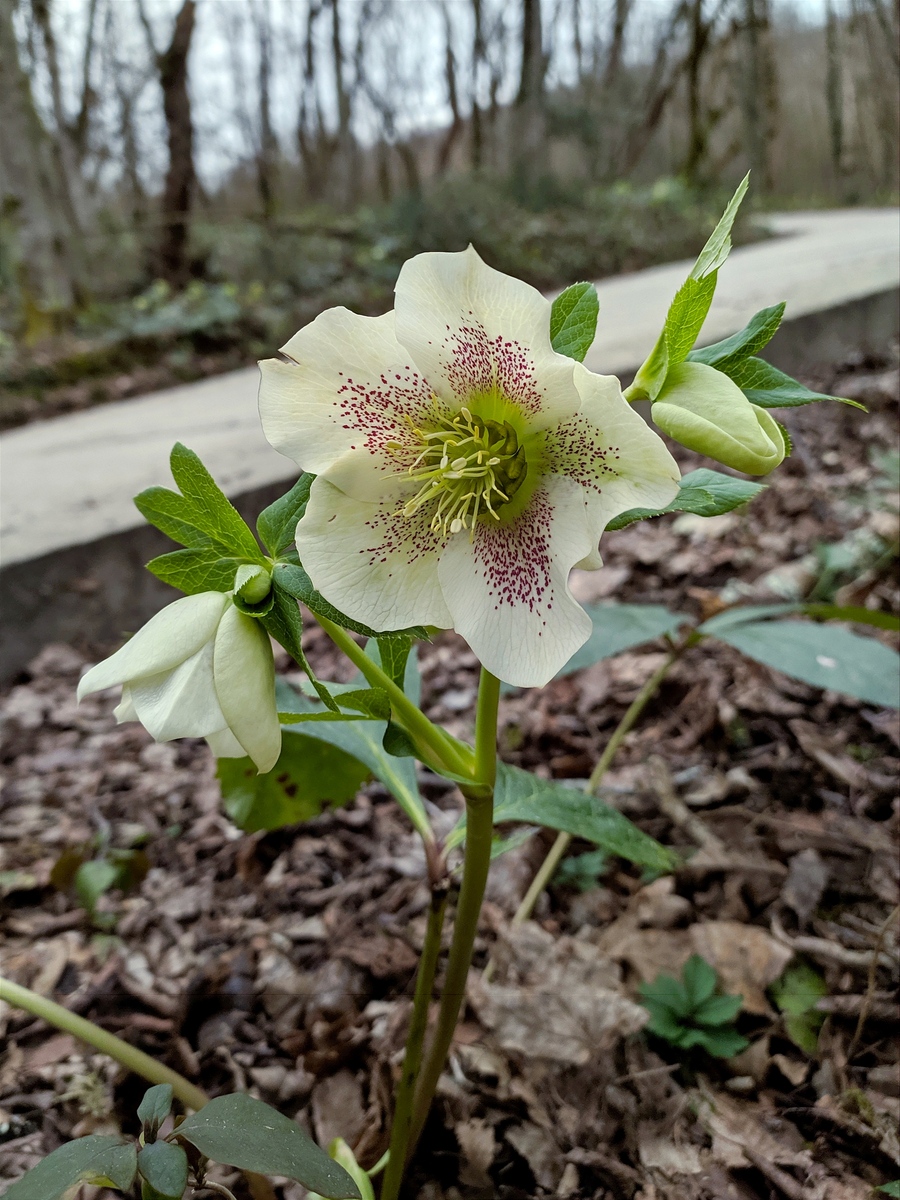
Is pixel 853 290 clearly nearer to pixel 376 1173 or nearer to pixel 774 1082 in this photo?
pixel 774 1082

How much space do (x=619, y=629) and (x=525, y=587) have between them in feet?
1.81

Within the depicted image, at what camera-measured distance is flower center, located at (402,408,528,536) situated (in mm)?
583

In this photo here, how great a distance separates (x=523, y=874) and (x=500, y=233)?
19.8ft

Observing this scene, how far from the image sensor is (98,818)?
1428mm

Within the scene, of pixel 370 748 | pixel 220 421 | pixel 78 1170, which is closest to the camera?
pixel 78 1170

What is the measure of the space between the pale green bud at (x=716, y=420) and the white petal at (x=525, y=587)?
77 millimetres

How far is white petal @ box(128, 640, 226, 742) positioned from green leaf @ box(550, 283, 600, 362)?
0.32 metres

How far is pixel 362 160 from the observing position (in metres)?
10.1

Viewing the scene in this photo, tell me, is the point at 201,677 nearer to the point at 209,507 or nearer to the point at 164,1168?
the point at 209,507

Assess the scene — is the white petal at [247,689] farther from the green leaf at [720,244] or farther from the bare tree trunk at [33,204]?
the bare tree trunk at [33,204]

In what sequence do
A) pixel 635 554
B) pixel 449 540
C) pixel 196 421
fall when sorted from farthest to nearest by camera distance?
1. pixel 196 421
2. pixel 635 554
3. pixel 449 540

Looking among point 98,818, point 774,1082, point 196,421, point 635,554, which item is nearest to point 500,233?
point 196,421

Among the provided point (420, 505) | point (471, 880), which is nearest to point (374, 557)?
point (420, 505)

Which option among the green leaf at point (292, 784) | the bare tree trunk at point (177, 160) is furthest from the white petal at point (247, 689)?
the bare tree trunk at point (177, 160)
